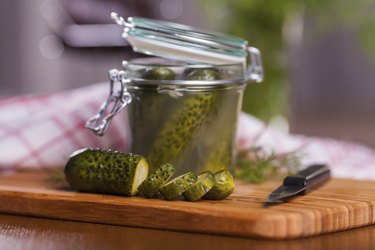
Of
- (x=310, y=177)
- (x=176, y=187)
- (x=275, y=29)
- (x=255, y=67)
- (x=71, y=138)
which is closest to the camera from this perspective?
(x=176, y=187)

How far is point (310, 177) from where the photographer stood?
1130 millimetres

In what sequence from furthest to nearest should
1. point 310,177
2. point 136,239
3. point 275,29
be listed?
point 275,29 < point 310,177 < point 136,239

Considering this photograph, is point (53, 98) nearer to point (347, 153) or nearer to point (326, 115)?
point (347, 153)

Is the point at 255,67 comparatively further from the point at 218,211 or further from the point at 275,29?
the point at 275,29

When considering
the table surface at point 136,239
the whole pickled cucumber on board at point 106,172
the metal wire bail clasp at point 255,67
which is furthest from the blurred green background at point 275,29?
the table surface at point 136,239

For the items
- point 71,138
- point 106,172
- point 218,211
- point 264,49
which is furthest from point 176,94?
point 264,49

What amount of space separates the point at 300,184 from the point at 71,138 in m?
0.66

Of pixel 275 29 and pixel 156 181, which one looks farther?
pixel 275 29

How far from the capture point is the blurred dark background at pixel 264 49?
2.57 metres

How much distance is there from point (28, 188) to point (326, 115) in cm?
359

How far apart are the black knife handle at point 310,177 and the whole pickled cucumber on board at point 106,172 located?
0.65 feet

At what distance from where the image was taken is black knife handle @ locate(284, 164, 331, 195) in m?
1.09

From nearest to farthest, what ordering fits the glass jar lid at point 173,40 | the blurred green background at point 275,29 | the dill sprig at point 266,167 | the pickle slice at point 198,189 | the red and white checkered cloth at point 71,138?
the pickle slice at point 198,189
the glass jar lid at point 173,40
the dill sprig at point 266,167
the red and white checkered cloth at point 71,138
the blurred green background at point 275,29

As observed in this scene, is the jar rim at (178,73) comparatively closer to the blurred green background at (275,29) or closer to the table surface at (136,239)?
the table surface at (136,239)
